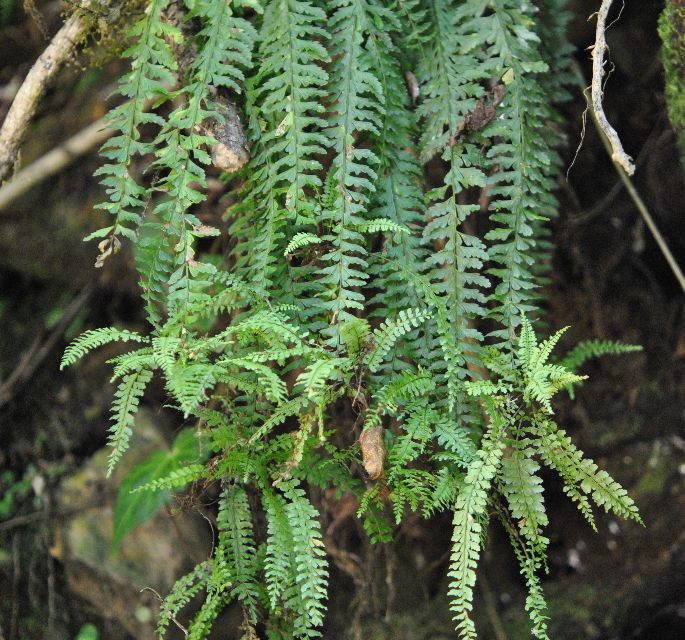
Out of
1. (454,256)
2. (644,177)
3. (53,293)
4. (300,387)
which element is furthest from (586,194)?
(53,293)

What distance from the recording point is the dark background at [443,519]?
286 centimetres

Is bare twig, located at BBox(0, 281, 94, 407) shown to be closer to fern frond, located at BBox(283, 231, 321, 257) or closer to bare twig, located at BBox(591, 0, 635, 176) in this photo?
fern frond, located at BBox(283, 231, 321, 257)

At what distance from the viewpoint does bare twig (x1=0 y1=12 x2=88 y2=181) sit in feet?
6.91

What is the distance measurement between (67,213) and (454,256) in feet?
6.61

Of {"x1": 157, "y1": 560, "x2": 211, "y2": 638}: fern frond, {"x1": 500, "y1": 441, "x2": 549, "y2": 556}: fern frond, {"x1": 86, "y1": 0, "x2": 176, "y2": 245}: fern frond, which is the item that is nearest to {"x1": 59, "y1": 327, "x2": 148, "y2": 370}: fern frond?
{"x1": 86, "y1": 0, "x2": 176, "y2": 245}: fern frond

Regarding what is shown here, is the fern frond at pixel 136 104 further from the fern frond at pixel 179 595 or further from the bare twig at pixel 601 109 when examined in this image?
the bare twig at pixel 601 109

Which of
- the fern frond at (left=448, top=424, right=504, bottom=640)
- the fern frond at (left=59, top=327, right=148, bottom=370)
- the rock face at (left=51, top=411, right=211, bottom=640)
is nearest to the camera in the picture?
the fern frond at (left=448, top=424, right=504, bottom=640)

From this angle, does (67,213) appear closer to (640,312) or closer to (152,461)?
(152,461)

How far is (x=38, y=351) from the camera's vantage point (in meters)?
3.18

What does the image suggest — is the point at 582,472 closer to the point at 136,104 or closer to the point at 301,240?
the point at 301,240

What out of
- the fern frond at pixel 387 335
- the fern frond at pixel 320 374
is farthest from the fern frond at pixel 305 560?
the fern frond at pixel 387 335

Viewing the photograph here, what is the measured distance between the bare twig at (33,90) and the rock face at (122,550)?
1500mm

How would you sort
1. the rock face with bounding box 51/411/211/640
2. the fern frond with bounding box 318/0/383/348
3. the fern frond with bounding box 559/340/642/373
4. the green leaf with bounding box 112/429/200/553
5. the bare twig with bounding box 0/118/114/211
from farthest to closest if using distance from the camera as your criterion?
the rock face with bounding box 51/411/211/640 < the bare twig with bounding box 0/118/114/211 < the green leaf with bounding box 112/429/200/553 < the fern frond with bounding box 559/340/642/373 < the fern frond with bounding box 318/0/383/348

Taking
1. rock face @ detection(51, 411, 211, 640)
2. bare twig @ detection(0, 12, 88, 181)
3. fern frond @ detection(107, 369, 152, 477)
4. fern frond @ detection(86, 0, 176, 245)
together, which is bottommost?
rock face @ detection(51, 411, 211, 640)
